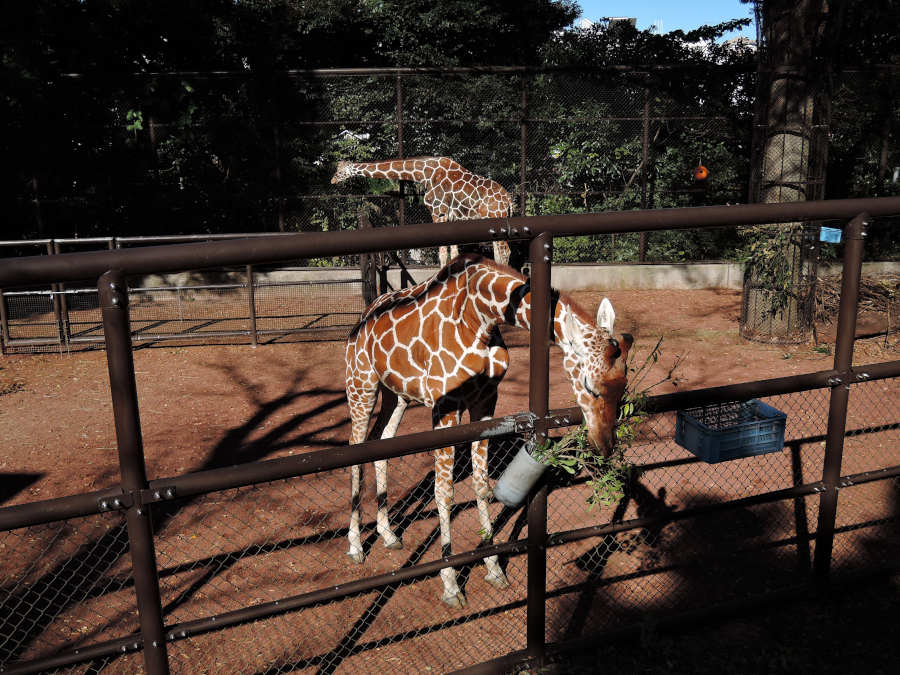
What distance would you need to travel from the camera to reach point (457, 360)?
3703mm

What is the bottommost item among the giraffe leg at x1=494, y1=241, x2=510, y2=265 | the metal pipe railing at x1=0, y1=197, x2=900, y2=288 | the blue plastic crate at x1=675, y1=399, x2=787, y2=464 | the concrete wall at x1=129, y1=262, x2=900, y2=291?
the concrete wall at x1=129, y1=262, x2=900, y2=291

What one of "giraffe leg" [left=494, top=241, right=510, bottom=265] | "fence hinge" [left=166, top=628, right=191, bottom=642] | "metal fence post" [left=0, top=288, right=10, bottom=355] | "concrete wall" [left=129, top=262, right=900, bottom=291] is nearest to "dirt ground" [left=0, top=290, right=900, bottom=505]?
→ "metal fence post" [left=0, top=288, right=10, bottom=355]

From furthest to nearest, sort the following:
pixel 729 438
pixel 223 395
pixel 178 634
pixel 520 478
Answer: pixel 223 395
pixel 729 438
pixel 520 478
pixel 178 634

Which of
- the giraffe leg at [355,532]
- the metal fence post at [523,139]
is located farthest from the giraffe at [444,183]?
the giraffe leg at [355,532]

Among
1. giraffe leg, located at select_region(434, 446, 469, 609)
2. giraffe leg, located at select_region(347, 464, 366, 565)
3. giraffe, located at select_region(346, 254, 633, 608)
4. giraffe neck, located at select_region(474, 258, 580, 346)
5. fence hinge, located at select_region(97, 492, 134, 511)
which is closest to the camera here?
fence hinge, located at select_region(97, 492, 134, 511)

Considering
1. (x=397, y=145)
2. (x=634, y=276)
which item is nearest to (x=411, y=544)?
(x=634, y=276)

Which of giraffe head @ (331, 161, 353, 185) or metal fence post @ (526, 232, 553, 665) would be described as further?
giraffe head @ (331, 161, 353, 185)

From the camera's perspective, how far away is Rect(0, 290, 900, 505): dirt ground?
218 inches

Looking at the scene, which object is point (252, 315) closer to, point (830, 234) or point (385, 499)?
point (385, 499)

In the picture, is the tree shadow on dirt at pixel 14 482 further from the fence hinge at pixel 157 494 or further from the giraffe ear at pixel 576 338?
the giraffe ear at pixel 576 338

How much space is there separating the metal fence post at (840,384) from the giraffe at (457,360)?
105 cm

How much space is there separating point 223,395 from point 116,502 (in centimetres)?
499

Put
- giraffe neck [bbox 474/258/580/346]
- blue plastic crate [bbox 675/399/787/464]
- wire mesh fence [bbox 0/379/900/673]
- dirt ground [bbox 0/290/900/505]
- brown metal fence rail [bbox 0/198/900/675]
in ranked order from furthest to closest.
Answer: dirt ground [bbox 0/290/900/505], blue plastic crate [bbox 675/399/787/464], wire mesh fence [bbox 0/379/900/673], giraffe neck [bbox 474/258/580/346], brown metal fence rail [bbox 0/198/900/675]

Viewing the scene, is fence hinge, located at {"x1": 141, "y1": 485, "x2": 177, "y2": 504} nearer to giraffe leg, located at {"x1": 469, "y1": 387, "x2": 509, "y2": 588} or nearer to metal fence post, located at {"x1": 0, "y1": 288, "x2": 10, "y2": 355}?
giraffe leg, located at {"x1": 469, "y1": 387, "x2": 509, "y2": 588}
